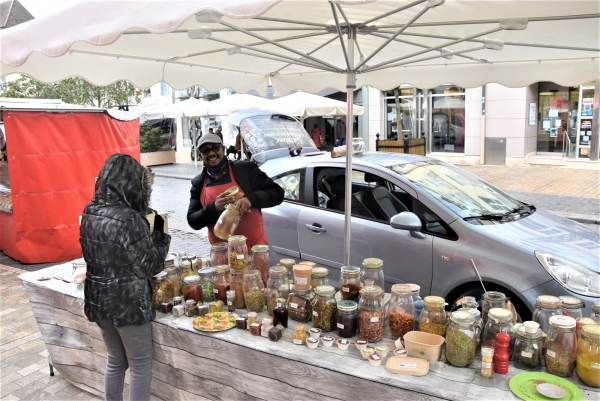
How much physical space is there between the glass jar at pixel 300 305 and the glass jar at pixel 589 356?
1.28 metres

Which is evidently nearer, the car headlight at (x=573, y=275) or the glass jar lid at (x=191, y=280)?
the glass jar lid at (x=191, y=280)

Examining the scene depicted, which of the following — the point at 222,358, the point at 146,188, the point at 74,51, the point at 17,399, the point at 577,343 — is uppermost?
the point at 74,51

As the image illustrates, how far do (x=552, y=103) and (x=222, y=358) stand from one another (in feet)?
56.6

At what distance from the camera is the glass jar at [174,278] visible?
2942mm

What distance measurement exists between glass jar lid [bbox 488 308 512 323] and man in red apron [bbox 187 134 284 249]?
69.5 inches

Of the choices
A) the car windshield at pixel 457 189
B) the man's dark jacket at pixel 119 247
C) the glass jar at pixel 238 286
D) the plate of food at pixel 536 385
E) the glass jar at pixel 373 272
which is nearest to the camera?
the plate of food at pixel 536 385

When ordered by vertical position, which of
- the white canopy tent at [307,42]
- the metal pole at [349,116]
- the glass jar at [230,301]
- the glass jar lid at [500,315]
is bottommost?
the glass jar at [230,301]

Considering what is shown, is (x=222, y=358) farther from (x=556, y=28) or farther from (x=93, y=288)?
(x=556, y=28)

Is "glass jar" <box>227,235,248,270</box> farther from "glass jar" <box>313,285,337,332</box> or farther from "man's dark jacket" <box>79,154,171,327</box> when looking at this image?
"glass jar" <box>313,285,337,332</box>

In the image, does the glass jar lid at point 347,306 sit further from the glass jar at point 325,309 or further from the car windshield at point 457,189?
the car windshield at point 457,189

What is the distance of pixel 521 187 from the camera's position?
11.9m

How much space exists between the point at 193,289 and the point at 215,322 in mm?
342

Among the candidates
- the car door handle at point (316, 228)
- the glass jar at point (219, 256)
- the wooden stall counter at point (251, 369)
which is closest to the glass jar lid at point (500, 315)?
the wooden stall counter at point (251, 369)

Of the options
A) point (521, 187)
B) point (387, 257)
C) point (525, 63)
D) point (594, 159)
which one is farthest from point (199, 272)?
point (594, 159)
